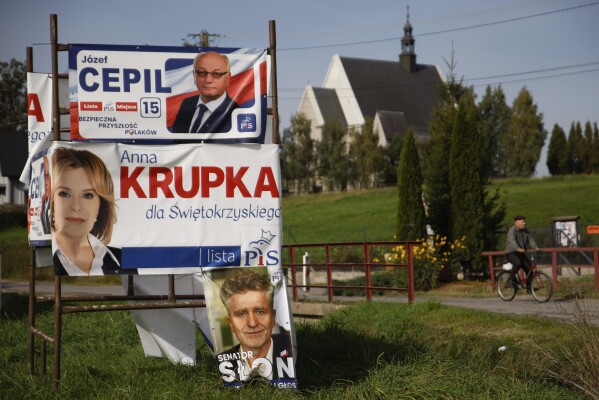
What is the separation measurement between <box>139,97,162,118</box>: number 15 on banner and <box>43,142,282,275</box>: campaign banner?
1.14ft

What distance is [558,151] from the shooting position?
73000mm

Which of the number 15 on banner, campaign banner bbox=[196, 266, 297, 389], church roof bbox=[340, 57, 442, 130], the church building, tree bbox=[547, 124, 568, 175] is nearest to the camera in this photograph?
campaign banner bbox=[196, 266, 297, 389]

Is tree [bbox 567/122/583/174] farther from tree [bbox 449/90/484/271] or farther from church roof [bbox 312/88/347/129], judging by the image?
tree [bbox 449/90/484/271]

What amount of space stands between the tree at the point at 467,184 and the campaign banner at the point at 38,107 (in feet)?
54.8

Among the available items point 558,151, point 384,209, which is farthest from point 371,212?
point 558,151

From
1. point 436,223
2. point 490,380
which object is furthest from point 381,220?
point 490,380

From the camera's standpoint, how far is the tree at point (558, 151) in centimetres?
7275

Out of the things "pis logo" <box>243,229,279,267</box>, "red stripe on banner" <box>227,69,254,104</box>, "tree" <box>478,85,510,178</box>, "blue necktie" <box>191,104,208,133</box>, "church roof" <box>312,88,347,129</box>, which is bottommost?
"pis logo" <box>243,229,279,267</box>

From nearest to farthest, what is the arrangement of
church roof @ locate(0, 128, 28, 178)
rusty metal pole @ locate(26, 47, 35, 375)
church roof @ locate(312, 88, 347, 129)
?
rusty metal pole @ locate(26, 47, 35, 375)
church roof @ locate(0, 128, 28, 178)
church roof @ locate(312, 88, 347, 129)

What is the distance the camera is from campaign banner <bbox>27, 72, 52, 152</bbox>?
388 inches

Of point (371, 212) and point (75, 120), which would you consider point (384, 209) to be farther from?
point (75, 120)

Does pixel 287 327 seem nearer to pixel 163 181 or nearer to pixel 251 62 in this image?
pixel 163 181

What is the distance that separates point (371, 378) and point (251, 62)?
3170mm

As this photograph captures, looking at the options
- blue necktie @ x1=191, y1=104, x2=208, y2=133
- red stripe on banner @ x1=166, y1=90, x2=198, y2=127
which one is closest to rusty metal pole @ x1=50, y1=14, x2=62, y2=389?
red stripe on banner @ x1=166, y1=90, x2=198, y2=127
